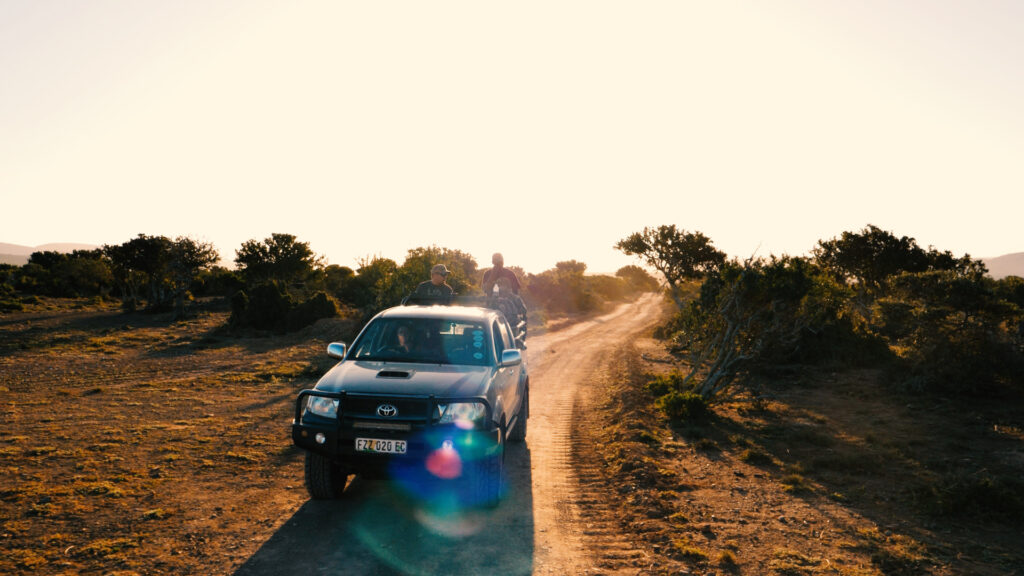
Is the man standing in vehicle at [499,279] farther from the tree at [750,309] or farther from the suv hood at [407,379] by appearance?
the suv hood at [407,379]

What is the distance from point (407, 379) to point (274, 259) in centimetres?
3258

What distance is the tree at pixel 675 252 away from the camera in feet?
48.8

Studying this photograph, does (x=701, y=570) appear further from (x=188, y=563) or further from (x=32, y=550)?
(x=32, y=550)

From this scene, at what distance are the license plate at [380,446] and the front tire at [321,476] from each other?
0.72m

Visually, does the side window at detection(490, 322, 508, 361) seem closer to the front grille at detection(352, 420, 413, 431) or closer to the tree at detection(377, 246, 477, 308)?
the front grille at detection(352, 420, 413, 431)

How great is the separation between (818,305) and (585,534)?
8162 mm

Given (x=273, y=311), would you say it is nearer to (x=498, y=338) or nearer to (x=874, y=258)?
(x=498, y=338)

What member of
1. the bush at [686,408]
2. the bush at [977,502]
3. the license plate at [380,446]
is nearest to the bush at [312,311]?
the bush at [686,408]

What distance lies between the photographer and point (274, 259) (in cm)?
3478

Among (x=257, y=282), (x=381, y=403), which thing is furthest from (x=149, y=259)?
(x=381, y=403)

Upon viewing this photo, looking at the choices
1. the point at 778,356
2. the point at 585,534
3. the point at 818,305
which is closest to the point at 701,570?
the point at 585,534

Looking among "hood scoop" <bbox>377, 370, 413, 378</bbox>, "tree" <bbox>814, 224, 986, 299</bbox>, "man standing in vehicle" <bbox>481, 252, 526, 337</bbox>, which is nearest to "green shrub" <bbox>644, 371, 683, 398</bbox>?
"man standing in vehicle" <bbox>481, 252, 526, 337</bbox>

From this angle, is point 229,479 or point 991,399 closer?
point 229,479

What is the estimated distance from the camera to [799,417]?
35.2 feet
